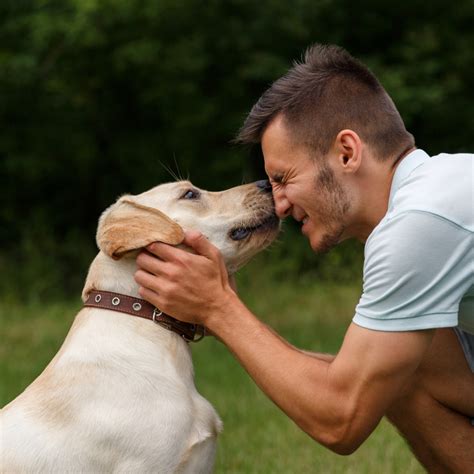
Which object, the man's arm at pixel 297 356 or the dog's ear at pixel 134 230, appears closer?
the man's arm at pixel 297 356

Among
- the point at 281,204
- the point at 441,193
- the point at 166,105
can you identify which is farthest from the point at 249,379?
the point at 166,105

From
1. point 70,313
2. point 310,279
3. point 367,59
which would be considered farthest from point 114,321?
point 367,59

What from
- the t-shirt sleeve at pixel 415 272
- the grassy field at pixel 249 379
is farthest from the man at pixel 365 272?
the grassy field at pixel 249 379

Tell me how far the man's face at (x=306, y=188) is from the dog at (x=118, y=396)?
363 millimetres

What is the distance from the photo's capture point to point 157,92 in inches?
545

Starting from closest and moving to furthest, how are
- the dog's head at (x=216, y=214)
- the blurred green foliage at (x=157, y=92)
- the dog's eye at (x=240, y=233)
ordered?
1. the dog's head at (x=216, y=214)
2. the dog's eye at (x=240, y=233)
3. the blurred green foliage at (x=157, y=92)

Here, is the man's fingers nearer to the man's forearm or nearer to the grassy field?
the man's forearm

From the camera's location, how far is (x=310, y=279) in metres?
12.1

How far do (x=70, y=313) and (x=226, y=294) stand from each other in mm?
7288

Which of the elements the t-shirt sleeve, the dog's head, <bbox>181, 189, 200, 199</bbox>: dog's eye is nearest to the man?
the t-shirt sleeve

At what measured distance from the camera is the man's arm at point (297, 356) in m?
3.00

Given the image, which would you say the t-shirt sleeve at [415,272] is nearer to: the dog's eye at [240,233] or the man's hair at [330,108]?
the man's hair at [330,108]

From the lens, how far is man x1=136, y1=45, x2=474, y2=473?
2979 millimetres

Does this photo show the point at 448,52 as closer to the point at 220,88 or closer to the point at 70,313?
the point at 220,88
